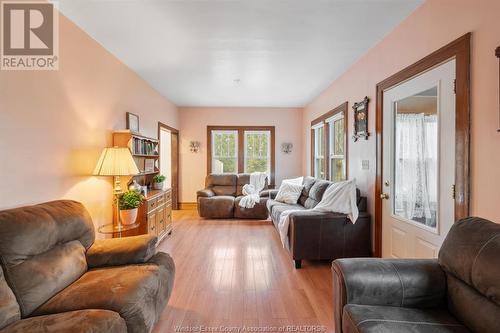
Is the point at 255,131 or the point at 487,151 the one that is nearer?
the point at 487,151

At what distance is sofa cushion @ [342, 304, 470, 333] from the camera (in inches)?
49.3

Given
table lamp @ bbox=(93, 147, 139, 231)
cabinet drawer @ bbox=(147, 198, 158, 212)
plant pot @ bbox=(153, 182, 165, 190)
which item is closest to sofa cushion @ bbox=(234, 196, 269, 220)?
plant pot @ bbox=(153, 182, 165, 190)

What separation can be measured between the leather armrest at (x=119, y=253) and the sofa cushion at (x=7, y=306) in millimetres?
620

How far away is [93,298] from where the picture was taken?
5.12 feet

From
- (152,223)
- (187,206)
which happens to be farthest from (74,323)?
(187,206)

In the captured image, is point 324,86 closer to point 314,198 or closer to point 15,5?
point 314,198

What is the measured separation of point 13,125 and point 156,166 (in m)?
3.01

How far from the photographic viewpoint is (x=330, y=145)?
201 inches

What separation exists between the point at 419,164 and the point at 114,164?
9.98ft

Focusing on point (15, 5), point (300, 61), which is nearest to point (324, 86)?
point (300, 61)

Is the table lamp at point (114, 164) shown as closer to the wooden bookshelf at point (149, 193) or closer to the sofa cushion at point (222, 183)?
the wooden bookshelf at point (149, 193)

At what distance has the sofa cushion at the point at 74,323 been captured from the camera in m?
1.27

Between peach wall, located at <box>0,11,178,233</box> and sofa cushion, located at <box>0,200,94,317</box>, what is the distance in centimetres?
33

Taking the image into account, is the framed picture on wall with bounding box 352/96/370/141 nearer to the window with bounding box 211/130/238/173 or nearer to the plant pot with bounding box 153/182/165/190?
the plant pot with bounding box 153/182/165/190
